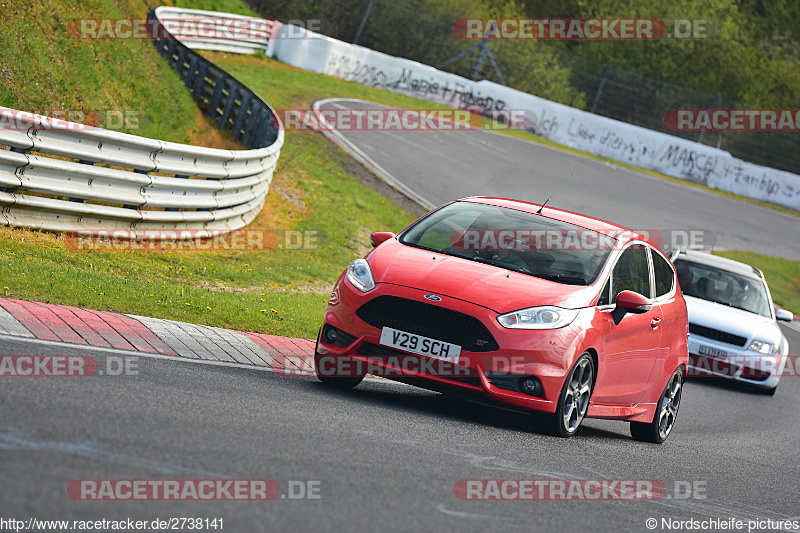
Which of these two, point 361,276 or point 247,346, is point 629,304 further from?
point 247,346

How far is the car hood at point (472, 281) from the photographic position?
26.2ft

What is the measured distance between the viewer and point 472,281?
8.17 meters

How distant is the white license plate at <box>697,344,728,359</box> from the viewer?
1530 centimetres

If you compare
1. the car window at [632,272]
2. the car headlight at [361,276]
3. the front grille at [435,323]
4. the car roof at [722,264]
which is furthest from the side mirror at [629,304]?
the car roof at [722,264]

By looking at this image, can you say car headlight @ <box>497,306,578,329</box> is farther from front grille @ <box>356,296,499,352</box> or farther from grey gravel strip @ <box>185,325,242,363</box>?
grey gravel strip @ <box>185,325,242,363</box>

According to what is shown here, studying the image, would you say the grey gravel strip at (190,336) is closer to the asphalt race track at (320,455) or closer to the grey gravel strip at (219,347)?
the grey gravel strip at (219,347)

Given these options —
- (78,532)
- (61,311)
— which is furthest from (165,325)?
(78,532)

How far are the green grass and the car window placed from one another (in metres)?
17.6

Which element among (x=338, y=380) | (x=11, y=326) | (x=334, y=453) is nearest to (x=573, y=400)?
(x=338, y=380)

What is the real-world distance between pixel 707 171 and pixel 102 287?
3099 cm

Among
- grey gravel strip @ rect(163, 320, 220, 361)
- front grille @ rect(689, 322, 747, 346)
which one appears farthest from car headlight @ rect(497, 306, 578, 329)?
front grille @ rect(689, 322, 747, 346)

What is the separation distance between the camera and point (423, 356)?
7898 mm

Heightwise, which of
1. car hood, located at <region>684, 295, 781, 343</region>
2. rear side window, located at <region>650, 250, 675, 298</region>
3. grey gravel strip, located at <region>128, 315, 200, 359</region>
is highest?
rear side window, located at <region>650, 250, 675, 298</region>

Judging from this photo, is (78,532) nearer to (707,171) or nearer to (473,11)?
(707,171)
